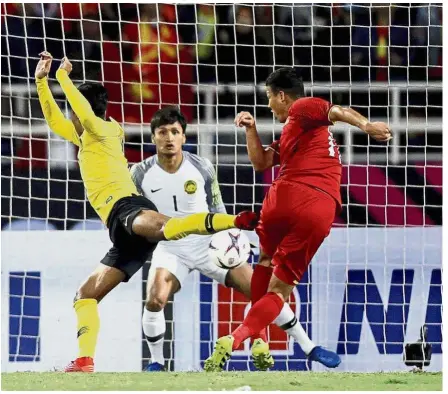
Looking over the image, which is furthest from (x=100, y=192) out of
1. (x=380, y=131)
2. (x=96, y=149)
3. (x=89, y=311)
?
(x=380, y=131)

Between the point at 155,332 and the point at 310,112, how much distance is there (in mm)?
1670

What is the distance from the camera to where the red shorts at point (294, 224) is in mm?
6516

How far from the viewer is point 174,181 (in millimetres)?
7375

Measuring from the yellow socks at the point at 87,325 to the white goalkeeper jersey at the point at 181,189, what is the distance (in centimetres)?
72

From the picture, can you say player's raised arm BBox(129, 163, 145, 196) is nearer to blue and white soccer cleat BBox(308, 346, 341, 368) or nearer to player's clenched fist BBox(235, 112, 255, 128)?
player's clenched fist BBox(235, 112, 255, 128)

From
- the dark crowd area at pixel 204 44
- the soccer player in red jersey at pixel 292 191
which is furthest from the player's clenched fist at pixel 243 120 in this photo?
the dark crowd area at pixel 204 44

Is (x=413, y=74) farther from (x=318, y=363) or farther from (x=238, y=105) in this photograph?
(x=318, y=363)

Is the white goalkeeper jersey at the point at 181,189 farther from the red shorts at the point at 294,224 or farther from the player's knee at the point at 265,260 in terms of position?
the red shorts at the point at 294,224

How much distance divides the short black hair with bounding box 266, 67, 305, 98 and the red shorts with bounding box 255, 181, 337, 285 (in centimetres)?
52

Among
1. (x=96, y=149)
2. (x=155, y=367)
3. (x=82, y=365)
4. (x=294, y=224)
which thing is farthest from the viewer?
(x=155, y=367)

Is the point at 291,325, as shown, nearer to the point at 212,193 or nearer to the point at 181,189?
the point at 212,193

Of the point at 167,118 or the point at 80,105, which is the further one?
the point at 167,118

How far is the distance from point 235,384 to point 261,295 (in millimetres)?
731

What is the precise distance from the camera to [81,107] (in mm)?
7000
